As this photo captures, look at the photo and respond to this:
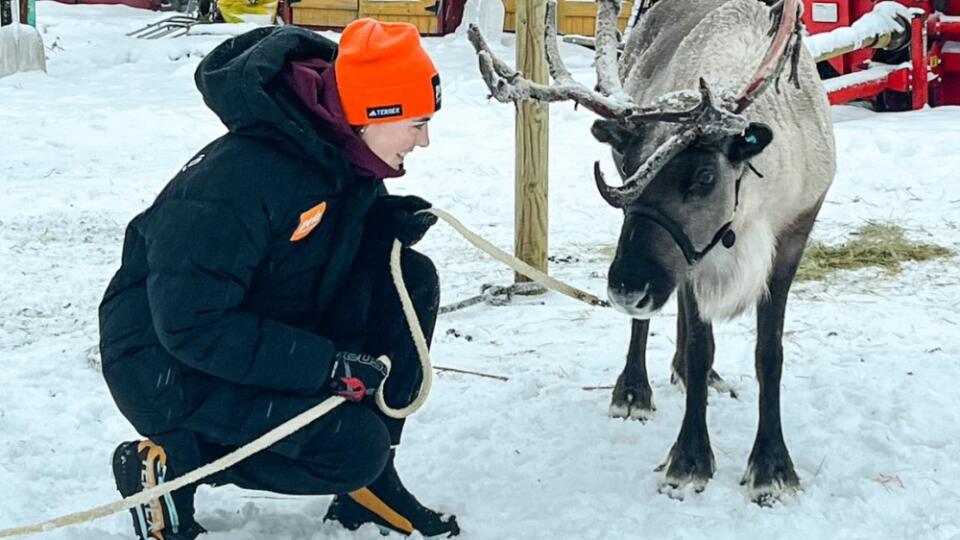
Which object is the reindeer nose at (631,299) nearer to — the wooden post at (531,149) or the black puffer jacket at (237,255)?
the black puffer jacket at (237,255)

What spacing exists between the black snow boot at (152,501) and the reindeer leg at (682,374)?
179cm

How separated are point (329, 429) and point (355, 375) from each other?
0.13 metres

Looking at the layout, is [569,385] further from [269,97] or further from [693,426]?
[269,97]

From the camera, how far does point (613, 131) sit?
3.16m

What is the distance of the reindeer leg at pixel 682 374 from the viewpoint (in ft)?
13.0

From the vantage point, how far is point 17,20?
12234mm

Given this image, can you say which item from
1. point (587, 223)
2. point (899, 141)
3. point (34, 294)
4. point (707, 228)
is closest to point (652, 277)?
point (707, 228)

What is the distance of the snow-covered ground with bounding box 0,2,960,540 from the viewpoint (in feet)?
10.2

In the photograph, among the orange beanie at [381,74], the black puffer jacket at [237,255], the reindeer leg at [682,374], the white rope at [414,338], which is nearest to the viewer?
the black puffer jacket at [237,255]

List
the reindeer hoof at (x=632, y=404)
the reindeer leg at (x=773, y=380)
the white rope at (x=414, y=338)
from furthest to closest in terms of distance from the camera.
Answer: the reindeer hoof at (x=632, y=404) < the reindeer leg at (x=773, y=380) < the white rope at (x=414, y=338)

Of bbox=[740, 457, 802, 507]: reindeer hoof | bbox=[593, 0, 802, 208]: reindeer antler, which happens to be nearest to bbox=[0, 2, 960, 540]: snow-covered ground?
bbox=[740, 457, 802, 507]: reindeer hoof

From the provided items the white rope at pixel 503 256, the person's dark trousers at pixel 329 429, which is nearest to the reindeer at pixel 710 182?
the white rope at pixel 503 256

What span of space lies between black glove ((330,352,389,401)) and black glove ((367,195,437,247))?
329 millimetres

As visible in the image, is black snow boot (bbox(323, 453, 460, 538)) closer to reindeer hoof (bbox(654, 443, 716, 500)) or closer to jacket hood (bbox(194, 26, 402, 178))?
reindeer hoof (bbox(654, 443, 716, 500))
